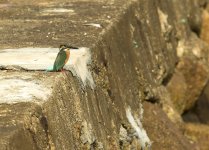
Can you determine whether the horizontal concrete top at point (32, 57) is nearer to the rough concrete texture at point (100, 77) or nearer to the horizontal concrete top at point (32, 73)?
the horizontal concrete top at point (32, 73)

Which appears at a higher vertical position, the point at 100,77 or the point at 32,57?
the point at 32,57

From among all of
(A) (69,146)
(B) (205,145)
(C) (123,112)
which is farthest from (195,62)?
(A) (69,146)

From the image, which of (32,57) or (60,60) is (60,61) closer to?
(60,60)

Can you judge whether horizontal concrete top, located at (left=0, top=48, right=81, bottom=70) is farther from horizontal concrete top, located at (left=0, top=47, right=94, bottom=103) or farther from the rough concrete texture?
the rough concrete texture

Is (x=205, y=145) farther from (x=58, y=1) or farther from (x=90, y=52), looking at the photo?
(x=90, y=52)

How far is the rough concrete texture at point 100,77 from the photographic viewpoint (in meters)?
3.90

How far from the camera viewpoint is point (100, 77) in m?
5.07

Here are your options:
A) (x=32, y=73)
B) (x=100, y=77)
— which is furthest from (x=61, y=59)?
(x=100, y=77)

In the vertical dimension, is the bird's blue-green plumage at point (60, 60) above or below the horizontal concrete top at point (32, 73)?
above

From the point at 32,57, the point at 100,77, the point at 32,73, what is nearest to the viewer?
the point at 32,73

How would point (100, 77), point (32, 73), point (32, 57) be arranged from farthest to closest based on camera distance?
point (100, 77) → point (32, 57) → point (32, 73)

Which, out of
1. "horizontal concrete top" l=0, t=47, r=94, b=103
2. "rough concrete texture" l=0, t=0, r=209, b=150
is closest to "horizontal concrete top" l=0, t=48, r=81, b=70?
"horizontal concrete top" l=0, t=47, r=94, b=103

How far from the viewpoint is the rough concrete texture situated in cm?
390

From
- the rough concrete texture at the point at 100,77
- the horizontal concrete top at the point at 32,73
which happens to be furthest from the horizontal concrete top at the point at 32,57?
the rough concrete texture at the point at 100,77
